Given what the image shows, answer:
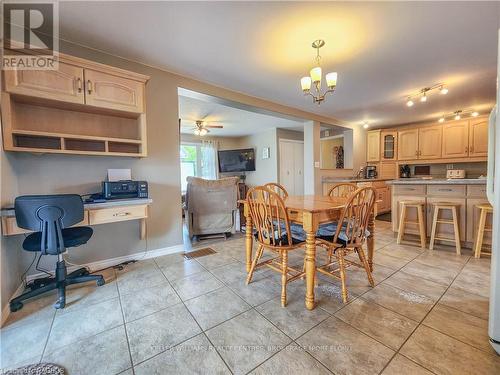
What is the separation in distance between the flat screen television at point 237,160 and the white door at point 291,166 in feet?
3.24

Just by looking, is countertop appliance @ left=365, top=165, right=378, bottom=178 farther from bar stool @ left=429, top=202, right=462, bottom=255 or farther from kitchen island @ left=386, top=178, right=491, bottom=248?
bar stool @ left=429, top=202, right=462, bottom=255

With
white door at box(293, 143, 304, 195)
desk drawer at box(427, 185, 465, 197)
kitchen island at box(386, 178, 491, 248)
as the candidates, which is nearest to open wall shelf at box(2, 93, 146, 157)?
kitchen island at box(386, 178, 491, 248)

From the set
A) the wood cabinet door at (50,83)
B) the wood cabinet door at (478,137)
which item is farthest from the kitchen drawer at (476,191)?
the wood cabinet door at (50,83)

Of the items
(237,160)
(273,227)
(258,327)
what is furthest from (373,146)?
(258,327)

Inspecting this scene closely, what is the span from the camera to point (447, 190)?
2.81m

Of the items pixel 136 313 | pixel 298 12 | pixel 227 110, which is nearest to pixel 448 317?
pixel 136 313

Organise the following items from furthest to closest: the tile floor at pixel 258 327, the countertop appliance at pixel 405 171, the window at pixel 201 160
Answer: the window at pixel 201 160
the countertop appliance at pixel 405 171
the tile floor at pixel 258 327

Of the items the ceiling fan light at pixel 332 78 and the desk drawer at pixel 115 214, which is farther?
the ceiling fan light at pixel 332 78

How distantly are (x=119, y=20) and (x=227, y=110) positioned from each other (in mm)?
2653

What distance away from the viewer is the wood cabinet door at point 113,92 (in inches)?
80.0

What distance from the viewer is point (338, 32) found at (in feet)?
6.50

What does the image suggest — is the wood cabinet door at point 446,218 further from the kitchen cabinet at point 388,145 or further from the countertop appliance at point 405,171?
the countertop appliance at point 405,171

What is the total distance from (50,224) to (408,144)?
6.76 m

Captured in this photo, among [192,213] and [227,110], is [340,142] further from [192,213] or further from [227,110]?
[192,213]
